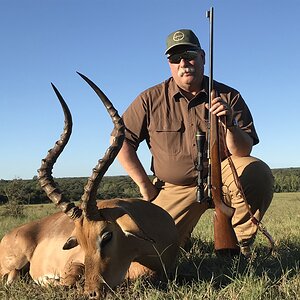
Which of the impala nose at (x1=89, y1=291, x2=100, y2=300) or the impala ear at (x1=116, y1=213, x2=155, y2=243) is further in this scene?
the impala ear at (x1=116, y1=213, x2=155, y2=243)

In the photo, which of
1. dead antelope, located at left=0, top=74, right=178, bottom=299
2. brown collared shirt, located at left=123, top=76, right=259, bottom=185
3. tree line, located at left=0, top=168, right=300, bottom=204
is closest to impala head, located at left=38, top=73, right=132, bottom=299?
dead antelope, located at left=0, top=74, right=178, bottom=299

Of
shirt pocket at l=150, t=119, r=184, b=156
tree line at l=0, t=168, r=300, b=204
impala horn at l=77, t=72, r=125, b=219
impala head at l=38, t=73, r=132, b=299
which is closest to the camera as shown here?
impala head at l=38, t=73, r=132, b=299

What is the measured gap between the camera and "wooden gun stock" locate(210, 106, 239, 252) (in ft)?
18.2

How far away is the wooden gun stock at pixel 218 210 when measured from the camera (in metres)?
5.55

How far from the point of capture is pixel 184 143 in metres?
6.76

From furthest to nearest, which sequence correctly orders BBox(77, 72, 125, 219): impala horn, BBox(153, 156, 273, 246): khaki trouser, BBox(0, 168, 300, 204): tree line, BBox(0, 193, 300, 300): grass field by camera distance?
BBox(0, 168, 300, 204): tree line
BBox(153, 156, 273, 246): khaki trouser
BBox(77, 72, 125, 219): impala horn
BBox(0, 193, 300, 300): grass field

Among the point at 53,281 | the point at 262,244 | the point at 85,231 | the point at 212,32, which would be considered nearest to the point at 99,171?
the point at 85,231

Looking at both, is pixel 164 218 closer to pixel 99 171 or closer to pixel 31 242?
pixel 99 171

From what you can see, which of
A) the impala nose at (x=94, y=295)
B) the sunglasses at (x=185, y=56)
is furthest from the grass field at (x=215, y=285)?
the sunglasses at (x=185, y=56)

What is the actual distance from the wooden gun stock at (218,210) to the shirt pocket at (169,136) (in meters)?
0.81

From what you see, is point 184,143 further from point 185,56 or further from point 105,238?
point 105,238

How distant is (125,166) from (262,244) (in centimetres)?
236

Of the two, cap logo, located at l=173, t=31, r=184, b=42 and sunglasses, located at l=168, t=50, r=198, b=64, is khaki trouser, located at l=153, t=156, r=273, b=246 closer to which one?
sunglasses, located at l=168, t=50, r=198, b=64

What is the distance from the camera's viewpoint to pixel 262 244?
741 centimetres
